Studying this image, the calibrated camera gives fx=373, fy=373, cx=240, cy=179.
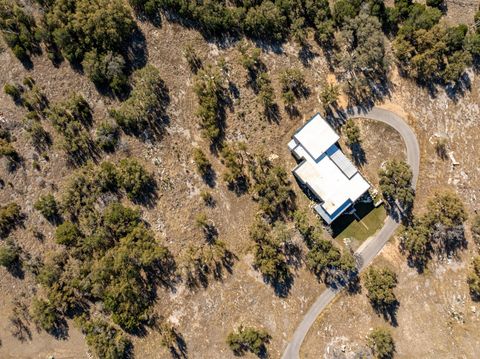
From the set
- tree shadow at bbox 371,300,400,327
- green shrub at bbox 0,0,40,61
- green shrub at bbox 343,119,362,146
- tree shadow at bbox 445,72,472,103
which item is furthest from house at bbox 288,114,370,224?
green shrub at bbox 0,0,40,61

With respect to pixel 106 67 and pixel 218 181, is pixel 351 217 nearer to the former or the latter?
pixel 218 181

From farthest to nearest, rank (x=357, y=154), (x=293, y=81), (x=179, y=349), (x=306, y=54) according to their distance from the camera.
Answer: (x=306, y=54), (x=357, y=154), (x=293, y=81), (x=179, y=349)

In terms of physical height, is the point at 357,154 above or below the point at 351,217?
above

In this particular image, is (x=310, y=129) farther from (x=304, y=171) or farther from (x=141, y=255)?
(x=141, y=255)

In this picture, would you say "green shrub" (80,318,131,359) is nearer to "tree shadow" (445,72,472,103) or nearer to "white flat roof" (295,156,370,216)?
"white flat roof" (295,156,370,216)

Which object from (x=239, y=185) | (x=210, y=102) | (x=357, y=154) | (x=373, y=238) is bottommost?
(x=373, y=238)

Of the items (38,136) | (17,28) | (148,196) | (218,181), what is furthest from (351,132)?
(17,28)
